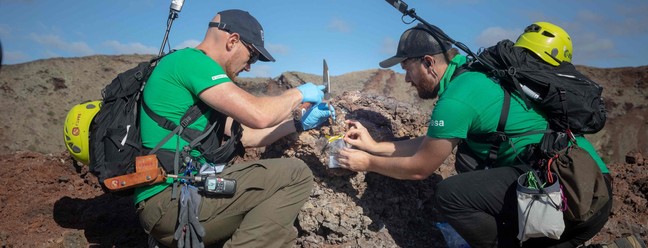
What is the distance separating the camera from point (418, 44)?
385 cm

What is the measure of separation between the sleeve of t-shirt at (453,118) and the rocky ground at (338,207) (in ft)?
3.67

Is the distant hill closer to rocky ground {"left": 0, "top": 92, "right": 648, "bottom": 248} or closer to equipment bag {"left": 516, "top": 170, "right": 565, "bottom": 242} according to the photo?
rocky ground {"left": 0, "top": 92, "right": 648, "bottom": 248}

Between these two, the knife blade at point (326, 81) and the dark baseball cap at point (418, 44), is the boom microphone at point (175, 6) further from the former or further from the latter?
the dark baseball cap at point (418, 44)

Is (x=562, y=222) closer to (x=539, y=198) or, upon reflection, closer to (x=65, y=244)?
(x=539, y=198)

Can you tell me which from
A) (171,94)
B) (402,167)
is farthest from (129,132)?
→ (402,167)

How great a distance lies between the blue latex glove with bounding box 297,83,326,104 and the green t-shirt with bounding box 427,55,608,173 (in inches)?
37.9

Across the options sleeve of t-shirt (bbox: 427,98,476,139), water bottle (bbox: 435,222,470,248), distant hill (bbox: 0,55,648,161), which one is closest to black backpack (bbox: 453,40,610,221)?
sleeve of t-shirt (bbox: 427,98,476,139)

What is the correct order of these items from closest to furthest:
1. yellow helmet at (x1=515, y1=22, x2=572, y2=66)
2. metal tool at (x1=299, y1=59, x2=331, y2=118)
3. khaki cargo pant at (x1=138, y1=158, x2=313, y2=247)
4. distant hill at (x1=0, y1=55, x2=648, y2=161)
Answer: khaki cargo pant at (x1=138, y1=158, x2=313, y2=247), yellow helmet at (x1=515, y1=22, x2=572, y2=66), metal tool at (x1=299, y1=59, x2=331, y2=118), distant hill at (x1=0, y1=55, x2=648, y2=161)

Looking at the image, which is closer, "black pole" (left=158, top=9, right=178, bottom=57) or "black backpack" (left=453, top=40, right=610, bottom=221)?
"black backpack" (left=453, top=40, right=610, bottom=221)

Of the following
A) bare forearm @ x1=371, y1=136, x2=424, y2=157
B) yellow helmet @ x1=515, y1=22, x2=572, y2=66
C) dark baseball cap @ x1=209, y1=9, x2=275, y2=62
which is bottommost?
bare forearm @ x1=371, y1=136, x2=424, y2=157

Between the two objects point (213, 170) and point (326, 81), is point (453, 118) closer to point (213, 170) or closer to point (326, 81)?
point (326, 81)

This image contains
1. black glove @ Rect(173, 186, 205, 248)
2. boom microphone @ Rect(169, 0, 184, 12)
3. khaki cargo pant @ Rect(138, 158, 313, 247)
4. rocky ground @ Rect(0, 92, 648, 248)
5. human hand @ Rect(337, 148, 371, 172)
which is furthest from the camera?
boom microphone @ Rect(169, 0, 184, 12)

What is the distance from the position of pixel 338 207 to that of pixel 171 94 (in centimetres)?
170

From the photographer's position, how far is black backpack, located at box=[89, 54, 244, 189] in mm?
3295
